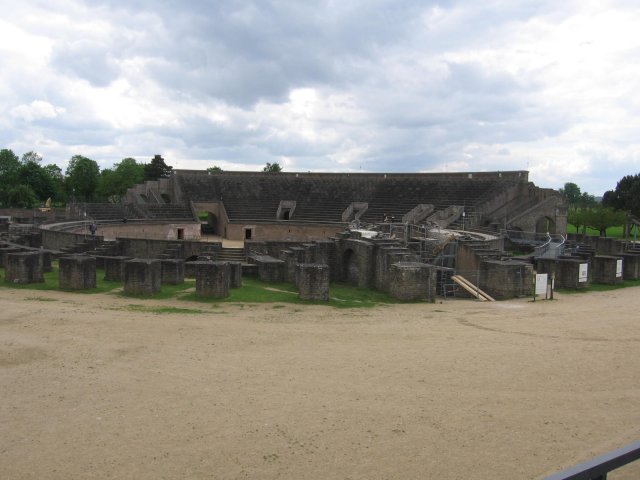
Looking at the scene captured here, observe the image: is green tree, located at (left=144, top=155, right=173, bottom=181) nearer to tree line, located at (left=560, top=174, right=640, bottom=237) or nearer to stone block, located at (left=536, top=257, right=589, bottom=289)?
tree line, located at (left=560, top=174, right=640, bottom=237)

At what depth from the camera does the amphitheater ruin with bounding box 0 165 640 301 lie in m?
18.2

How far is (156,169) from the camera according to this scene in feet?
268

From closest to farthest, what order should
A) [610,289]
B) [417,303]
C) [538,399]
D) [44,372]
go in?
[538,399] < [44,372] < [417,303] < [610,289]

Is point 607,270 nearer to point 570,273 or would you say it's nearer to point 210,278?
point 570,273

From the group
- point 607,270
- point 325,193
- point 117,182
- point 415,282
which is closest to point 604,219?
point 325,193

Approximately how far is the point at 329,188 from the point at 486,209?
1524 cm

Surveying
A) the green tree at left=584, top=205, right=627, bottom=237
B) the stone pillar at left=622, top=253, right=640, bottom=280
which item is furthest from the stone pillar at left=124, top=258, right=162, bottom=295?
the green tree at left=584, top=205, right=627, bottom=237

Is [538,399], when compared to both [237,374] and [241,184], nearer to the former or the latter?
[237,374]

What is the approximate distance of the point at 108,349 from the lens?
33.9 ft

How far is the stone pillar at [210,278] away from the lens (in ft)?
53.5

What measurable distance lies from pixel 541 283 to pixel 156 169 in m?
71.7

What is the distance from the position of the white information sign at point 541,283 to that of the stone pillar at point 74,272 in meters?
15.0

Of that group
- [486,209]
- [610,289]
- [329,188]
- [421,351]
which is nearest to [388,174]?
[329,188]

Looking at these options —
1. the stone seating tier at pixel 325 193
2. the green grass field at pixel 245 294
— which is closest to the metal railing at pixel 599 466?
the green grass field at pixel 245 294
